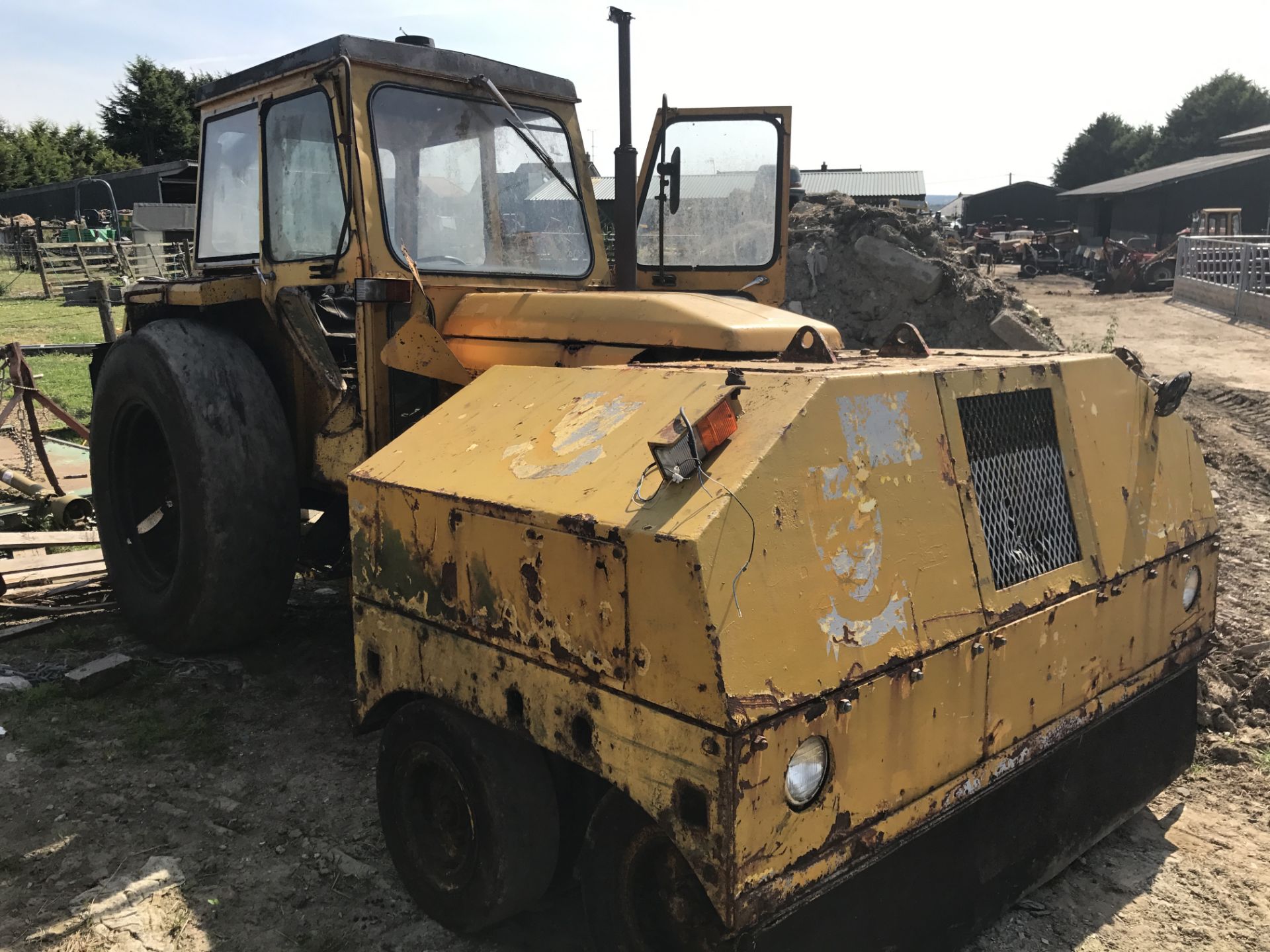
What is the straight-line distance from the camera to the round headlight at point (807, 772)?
195 cm

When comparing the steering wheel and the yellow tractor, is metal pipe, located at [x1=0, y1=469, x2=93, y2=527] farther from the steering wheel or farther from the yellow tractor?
the steering wheel

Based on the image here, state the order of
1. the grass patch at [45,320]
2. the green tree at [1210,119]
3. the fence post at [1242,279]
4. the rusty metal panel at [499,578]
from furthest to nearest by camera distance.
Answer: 1. the green tree at [1210,119]
2. the fence post at [1242,279]
3. the grass patch at [45,320]
4. the rusty metal panel at [499,578]

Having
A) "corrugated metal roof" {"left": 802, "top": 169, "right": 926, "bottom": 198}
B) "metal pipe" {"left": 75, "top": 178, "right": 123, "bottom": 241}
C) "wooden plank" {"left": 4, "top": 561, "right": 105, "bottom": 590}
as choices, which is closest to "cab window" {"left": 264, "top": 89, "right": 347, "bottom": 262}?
"wooden plank" {"left": 4, "top": 561, "right": 105, "bottom": 590}

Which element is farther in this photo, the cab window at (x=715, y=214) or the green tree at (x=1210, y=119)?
the green tree at (x=1210, y=119)

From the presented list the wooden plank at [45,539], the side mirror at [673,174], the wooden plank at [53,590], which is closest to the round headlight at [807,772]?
the side mirror at [673,174]

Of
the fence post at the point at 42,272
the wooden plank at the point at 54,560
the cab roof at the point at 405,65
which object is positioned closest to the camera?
the cab roof at the point at 405,65

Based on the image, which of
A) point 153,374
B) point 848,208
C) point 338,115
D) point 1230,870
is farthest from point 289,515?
point 848,208

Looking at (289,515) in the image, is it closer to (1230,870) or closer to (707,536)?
(707,536)

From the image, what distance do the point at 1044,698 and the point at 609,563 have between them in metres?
1.21

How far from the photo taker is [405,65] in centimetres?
371

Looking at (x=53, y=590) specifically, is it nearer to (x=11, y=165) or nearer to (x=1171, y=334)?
(x=1171, y=334)

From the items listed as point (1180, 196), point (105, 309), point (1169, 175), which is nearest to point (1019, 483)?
point (105, 309)

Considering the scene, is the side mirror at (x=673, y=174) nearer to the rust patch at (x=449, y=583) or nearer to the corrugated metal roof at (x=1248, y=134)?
the rust patch at (x=449, y=583)

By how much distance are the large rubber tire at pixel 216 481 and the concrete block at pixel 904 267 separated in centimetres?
796
